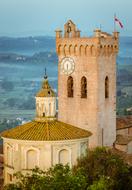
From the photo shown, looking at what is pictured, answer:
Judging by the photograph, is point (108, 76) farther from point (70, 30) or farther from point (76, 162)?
point (76, 162)

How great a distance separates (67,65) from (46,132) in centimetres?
1293

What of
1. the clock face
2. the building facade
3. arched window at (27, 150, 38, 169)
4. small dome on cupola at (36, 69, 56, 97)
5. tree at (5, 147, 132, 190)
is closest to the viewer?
tree at (5, 147, 132, 190)

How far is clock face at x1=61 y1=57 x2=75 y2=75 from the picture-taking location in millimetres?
52594

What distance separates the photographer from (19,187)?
33000mm

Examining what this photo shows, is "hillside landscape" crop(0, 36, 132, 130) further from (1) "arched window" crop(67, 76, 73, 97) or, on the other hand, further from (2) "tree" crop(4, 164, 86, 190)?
(2) "tree" crop(4, 164, 86, 190)

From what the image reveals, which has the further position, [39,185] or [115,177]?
[115,177]

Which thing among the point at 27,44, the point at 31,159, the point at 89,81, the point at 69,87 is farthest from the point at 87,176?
the point at 27,44

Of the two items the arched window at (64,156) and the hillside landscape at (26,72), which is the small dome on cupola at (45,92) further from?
the hillside landscape at (26,72)

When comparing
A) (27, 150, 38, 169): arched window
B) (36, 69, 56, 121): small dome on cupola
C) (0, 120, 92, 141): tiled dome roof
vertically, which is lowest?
(27, 150, 38, 169): arched window

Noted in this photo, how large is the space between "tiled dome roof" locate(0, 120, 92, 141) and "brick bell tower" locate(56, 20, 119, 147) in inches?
385

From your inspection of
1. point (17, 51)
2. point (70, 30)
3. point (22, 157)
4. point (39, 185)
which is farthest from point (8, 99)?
point (39, 185)

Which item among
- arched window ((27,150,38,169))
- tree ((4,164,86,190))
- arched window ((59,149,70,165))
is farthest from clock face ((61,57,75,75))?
tree ((4,164,86,190))

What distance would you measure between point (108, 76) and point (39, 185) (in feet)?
75.6

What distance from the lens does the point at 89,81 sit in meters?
51.8
